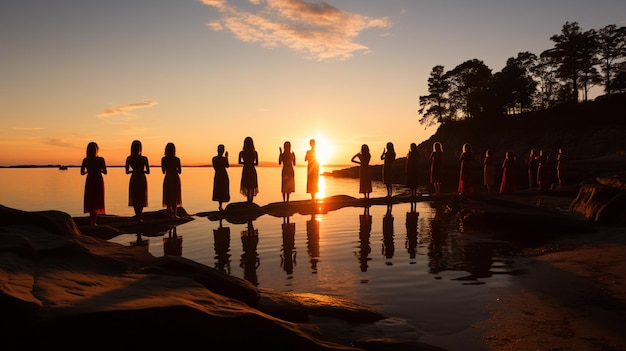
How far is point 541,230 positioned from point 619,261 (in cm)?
384

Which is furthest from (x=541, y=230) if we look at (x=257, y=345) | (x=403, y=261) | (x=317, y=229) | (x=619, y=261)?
(x=257, y=345)

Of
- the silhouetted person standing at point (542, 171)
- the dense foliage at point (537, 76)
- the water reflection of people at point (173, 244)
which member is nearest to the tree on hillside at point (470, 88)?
the dense foliage at point (537, 76)

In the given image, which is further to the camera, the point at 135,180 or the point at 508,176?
the point at 508,176

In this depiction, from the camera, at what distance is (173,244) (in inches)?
428

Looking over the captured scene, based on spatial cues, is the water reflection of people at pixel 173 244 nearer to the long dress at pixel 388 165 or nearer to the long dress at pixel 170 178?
the long dress at pixel 170 178

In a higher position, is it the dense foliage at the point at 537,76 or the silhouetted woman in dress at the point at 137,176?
the dense foliage at the point at 537,76

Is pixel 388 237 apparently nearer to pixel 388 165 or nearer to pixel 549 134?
pixel 388 165

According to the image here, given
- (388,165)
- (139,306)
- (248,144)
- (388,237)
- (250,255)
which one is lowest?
(250,255)

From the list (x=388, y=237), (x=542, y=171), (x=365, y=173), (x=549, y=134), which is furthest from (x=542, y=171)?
(x=549, y=134)

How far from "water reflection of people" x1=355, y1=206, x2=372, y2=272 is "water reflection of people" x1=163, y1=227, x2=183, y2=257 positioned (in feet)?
13.6

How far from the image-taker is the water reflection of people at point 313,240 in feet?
28.6

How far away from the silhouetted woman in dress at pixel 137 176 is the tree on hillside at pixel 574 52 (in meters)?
72.4

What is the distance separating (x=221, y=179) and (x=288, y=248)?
26.9 ft

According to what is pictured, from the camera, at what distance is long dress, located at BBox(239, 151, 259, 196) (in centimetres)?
1747
